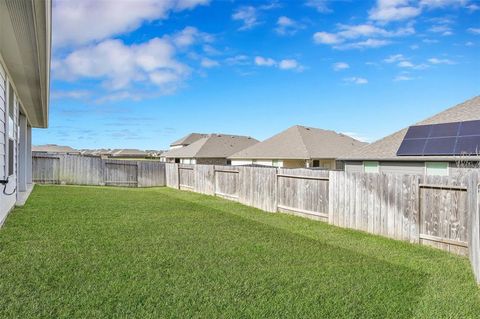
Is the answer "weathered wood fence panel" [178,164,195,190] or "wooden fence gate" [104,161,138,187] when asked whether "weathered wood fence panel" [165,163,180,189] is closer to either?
"weathered wood fence panel" [178,164,195,190]

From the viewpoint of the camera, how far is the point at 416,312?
3715 mm

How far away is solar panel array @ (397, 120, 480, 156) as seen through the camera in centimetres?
1355

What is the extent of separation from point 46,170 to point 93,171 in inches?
106

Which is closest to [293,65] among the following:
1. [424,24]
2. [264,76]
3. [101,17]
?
[264,76]

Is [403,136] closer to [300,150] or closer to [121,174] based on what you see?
[300,150]

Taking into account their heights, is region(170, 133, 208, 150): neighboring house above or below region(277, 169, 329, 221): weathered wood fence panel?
above

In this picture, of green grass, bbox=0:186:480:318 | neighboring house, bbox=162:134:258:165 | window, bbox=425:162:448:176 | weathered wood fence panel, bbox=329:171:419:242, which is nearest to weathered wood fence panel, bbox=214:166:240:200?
green grass, bbox=0:186:480:318

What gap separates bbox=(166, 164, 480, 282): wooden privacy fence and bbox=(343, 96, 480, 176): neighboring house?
6899 mm

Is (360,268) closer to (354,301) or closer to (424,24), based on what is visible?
(354,301)

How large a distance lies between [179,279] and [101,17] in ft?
25.4

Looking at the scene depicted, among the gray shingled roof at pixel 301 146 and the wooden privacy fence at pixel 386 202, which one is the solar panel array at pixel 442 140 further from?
the gray shingled roof at pixel 301 146

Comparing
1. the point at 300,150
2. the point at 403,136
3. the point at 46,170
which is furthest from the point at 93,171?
the point at 403,136

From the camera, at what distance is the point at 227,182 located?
47.1ft

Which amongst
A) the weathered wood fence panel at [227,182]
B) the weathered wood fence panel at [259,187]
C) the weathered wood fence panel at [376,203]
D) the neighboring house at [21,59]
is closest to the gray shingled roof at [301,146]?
the weathered wood fence panel at [227,182]
